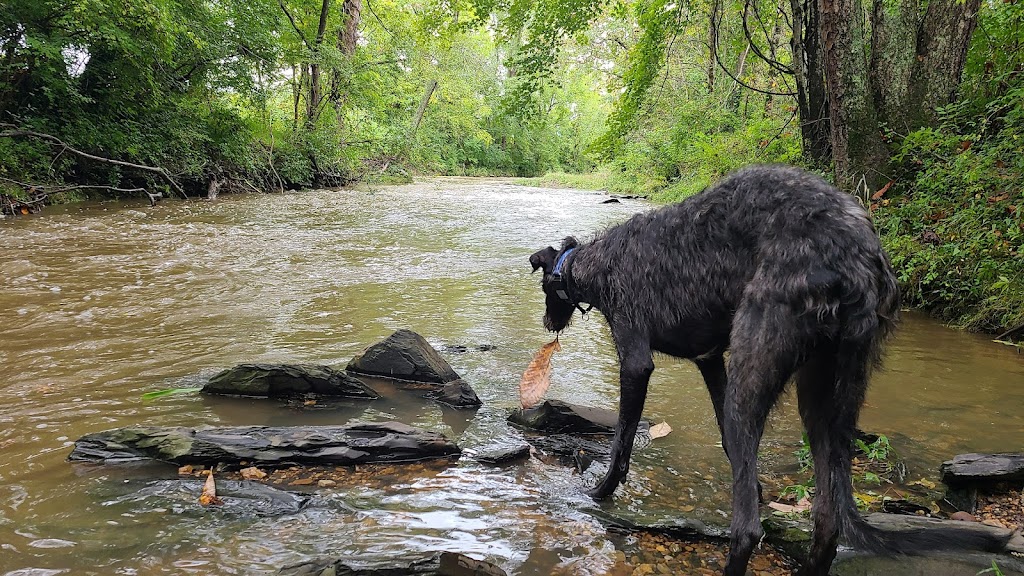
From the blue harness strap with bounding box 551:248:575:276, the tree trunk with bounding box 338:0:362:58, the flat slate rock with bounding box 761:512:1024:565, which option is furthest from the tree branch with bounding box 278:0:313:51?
the flat slate rock with bounding box 761:512:1024:565

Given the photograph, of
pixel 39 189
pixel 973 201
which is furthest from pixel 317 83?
pixel 973 201

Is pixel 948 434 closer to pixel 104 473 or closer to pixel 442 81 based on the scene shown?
pixel 104 473

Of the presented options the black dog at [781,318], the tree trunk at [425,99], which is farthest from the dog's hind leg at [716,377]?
the tree trunk at [425,99]

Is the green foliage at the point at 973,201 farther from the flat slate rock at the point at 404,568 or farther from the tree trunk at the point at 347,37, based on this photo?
the tree trunk at the point at 347,37

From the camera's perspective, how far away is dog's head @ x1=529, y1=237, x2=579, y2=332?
4480 mm

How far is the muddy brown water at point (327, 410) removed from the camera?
2865 mm

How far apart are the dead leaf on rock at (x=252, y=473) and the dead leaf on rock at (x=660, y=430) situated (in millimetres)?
2686

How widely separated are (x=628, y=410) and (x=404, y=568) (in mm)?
1706

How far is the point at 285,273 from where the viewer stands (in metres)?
9.52

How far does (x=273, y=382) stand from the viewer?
15.6 feet

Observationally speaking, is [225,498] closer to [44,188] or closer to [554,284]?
[554,284]

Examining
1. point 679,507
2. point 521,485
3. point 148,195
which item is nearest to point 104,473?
point 521,485

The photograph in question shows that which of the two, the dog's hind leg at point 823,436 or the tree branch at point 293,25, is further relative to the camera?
the tree branch at point 293,25

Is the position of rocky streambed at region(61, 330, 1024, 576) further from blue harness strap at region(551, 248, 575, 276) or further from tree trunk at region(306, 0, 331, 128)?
tree trunk at region(306, 0, 331, 128)
